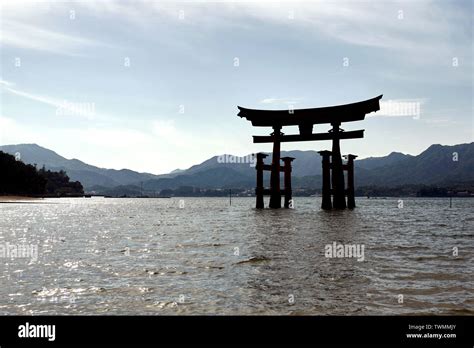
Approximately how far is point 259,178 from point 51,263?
132 ft

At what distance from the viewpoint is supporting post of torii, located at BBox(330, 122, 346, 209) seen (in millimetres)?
47531

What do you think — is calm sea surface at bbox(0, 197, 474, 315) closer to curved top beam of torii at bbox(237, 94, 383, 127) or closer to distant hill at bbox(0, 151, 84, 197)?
curved top beam of torii at bbox(237, 94, 383, 127)

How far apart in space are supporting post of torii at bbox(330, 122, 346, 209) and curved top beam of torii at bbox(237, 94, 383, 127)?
1.27 m

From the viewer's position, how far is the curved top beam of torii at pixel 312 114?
44906mm

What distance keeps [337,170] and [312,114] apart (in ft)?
22.8

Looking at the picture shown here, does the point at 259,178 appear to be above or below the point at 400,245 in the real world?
above

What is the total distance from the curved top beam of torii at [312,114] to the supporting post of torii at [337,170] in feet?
4.15

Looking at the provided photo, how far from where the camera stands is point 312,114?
48250 millimetres

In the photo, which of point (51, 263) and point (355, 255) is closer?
point (51, 263)

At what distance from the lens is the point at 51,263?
1427cm
